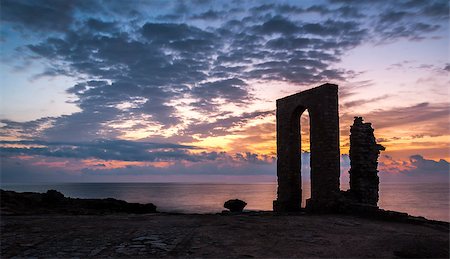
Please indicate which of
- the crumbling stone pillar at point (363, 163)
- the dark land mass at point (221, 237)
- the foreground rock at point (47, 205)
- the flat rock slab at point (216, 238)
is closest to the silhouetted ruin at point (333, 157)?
the crumbling stone pillar at point (363, 163)

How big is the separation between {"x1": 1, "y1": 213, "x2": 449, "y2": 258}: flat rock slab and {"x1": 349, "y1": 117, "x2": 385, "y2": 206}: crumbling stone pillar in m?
3.91

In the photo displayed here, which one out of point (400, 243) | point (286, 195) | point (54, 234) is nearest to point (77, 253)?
point (54, 234)

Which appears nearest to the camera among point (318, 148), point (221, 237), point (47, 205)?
point (221, 237)

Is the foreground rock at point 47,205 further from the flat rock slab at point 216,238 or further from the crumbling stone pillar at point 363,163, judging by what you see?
the crumbling stone pillar at point 363,163

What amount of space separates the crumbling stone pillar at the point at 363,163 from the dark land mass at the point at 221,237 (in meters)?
3.50

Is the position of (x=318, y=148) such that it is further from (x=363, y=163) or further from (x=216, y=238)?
(x=216, y=238)

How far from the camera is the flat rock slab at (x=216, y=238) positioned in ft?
21.0

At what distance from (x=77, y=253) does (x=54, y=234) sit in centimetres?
208

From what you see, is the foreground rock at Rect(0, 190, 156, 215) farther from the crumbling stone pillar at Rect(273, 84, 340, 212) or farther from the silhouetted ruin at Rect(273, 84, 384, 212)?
the silhouetted ruin at Rect(273, 84, 384, 212)

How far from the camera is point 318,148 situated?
47.0ft

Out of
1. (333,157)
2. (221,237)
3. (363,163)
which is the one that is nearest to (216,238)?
(221,237)

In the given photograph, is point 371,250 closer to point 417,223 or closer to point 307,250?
point 307,250

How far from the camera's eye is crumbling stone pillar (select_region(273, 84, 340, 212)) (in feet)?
45.7

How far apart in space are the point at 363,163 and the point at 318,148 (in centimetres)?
184
